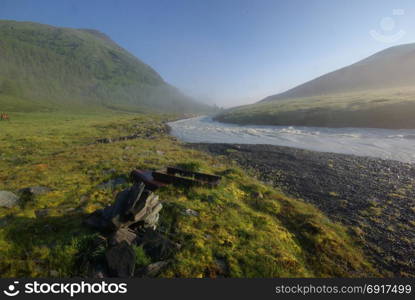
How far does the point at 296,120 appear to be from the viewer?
214 ft

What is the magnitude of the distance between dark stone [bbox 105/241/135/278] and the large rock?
22.6ft

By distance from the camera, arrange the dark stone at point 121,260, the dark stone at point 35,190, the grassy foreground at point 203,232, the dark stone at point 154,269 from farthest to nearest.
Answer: the dark stone at point 35,190
the grassy foreground at point 203,232
the dark stone at point 154,269
the dark stone at point 121,260

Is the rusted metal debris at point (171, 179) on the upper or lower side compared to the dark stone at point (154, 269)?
upper

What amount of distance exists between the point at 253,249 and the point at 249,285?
1806 mm

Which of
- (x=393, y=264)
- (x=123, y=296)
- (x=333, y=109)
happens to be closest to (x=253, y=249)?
(x=123, y=296)

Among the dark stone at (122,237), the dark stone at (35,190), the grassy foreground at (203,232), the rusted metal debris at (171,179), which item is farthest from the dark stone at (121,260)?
the dark stone at (35,190)

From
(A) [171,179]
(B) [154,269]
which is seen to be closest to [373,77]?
(A) [171,179]

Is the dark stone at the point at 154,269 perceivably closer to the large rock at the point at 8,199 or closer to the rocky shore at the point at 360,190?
the large rock at the point at 8,199

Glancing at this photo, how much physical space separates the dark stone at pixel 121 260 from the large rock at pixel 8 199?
6.89 metres

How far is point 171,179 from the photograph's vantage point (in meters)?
11.8

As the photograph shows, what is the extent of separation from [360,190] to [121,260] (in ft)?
55.7

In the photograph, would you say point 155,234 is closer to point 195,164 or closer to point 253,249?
point 253,249

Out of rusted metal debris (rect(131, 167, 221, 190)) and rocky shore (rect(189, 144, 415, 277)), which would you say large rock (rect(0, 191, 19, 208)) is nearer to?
rusted metal debris (rect(131, 167, 221, 190))

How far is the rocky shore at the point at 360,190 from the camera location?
353 inches
